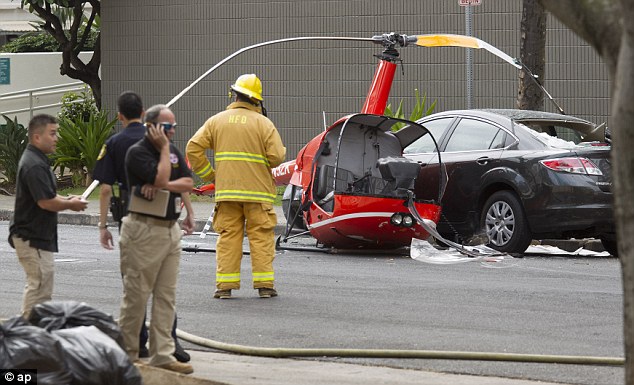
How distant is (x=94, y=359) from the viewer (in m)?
6.52

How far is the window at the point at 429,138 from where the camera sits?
15.3 meters

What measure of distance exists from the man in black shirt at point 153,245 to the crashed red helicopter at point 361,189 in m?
6.15

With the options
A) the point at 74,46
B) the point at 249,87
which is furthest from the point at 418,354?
the point at 74,46

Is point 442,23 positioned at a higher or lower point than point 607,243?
higher

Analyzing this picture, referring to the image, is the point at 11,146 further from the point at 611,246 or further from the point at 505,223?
the point at 611,246

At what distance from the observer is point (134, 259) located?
25.1ft

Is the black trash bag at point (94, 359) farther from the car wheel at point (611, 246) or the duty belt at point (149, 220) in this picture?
the car wheel at point (611, 246)

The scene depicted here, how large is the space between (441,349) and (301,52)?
15036 millimetres

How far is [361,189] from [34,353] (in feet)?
27.4

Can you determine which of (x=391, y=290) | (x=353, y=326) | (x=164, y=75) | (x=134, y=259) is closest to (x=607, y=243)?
(x=391, y=290)

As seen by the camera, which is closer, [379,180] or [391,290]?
[391,290]

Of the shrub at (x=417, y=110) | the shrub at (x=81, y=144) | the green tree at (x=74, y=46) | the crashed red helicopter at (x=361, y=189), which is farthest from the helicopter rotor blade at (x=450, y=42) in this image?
the green tree at (x=74, y=46)

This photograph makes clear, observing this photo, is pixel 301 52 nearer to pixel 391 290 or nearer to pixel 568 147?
pixel 568 147

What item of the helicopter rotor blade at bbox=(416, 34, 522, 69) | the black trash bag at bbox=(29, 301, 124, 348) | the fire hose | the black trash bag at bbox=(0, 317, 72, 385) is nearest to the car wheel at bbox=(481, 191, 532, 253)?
the helicopter rotor blade at bbox=(416, 34, 522, 69)
